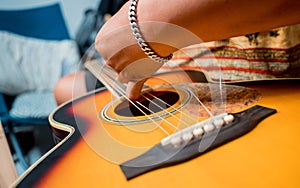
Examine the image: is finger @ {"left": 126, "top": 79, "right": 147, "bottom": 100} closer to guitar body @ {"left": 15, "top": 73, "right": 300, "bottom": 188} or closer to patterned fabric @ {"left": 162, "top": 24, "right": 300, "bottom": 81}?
guitar body @ {"left": 15, "top": 73, "right": 300, "bottom": 188}

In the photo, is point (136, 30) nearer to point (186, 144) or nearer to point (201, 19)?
point (201, 19)

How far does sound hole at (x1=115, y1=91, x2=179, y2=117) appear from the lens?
1.71 feet

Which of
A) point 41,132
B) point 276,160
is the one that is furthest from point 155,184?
point 41,132

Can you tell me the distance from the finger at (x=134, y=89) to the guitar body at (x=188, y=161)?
0.10 m

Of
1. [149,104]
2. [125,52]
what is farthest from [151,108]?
[125,52]

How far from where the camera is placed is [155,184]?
299 mm

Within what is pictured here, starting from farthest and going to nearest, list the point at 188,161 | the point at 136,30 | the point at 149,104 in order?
the point at 149,104 < the point at 136,30 < the point at 188,161

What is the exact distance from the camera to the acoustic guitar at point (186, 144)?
299 mm

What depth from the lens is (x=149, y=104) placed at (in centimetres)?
55

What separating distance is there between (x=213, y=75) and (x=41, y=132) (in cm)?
132

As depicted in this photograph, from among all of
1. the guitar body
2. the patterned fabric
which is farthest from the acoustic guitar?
the patterned fabric

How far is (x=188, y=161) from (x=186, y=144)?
0.10 feet

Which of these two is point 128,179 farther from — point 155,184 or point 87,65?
point 87,65

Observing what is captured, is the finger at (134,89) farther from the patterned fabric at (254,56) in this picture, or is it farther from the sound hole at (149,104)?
the patterned fabric at (254,56)
